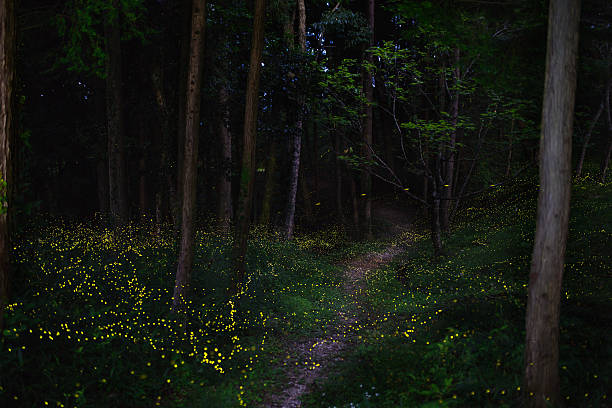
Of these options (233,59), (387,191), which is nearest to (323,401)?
(233,59)

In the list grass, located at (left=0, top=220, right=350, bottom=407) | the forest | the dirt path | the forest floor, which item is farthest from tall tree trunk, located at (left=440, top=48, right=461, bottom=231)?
Answer: grass, located at (left=0, top=220, right=350, bottom=407)

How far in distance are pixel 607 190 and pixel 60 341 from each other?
Result: 21.9 metres

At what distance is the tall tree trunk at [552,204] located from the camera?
4832 millimetres

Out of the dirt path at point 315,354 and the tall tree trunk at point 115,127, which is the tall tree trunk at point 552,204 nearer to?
the dirt path at point 315,354

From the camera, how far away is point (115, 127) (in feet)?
40.7

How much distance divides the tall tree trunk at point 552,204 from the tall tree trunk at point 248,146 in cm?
658

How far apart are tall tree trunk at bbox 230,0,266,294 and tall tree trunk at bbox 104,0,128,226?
4.71 m

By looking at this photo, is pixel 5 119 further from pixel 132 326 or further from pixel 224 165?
pixel 224 165

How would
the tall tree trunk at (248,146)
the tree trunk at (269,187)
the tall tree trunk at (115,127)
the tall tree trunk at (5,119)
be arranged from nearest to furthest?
the tall tree trunk at (5,119) < the tall tree trunk at (248,146) < the tall tree trunk at (115,127) < the tree trunk at (269,187)

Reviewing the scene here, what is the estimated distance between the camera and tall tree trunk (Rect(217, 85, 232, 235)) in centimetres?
1526

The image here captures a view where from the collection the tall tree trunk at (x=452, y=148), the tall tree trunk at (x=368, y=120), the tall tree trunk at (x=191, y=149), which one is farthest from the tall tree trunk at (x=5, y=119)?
the tall tree trunk at (x=368, y=120)

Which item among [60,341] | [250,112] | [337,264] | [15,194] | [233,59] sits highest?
[233,59]

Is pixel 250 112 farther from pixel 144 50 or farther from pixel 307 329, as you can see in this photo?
pixel 144 50

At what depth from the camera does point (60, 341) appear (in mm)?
5676
